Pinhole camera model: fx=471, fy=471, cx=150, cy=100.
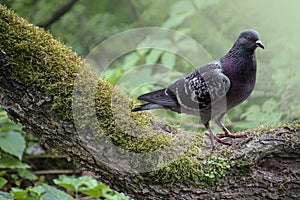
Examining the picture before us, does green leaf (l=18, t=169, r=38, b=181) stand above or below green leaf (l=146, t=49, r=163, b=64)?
below

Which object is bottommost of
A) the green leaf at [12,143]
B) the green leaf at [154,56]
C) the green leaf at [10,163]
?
the green leaf at [10,163]

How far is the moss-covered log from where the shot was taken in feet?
8.80

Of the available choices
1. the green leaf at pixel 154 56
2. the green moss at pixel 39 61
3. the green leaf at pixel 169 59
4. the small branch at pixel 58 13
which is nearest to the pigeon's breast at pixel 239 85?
the green moss at pixel 39 61

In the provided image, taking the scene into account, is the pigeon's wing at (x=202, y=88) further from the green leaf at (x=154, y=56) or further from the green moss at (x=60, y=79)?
the green leaf at (x=154, y=56)

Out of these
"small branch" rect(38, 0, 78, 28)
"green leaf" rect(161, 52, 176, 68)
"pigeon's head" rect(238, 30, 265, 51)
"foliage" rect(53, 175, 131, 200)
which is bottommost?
"foliage" rect(53, 175, 131, 200)

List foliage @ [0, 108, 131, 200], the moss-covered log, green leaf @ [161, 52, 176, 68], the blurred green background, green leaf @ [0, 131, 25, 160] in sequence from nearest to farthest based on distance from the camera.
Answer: the moss-covered log < foliage @ [0, 108, 131, 200] < green leaf @ [0, 131, 25, 160] < the blurred green background < green leaf @ [161, 52, 176, 68]

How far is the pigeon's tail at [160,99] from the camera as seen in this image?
310 centimetres

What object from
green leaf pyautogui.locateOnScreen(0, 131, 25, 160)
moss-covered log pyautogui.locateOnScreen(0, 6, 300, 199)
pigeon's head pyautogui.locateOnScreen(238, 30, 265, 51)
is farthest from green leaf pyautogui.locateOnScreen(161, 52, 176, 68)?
moss-covered log pyautogui.locateOnScreen(0, 6, 300, 199)

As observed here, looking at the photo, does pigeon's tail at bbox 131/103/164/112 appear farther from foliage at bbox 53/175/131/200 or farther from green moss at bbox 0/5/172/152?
foliage at bbox 53/175/131/200

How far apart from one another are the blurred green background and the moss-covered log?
62 cm

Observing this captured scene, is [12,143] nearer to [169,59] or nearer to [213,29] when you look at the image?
[169,59]

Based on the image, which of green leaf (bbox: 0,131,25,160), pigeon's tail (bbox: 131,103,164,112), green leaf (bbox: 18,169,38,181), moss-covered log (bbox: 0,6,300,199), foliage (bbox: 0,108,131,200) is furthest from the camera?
green leaf (bbox: 18,169,38,181)

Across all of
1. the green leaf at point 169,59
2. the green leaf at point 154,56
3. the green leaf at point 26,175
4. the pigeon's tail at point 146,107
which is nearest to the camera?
the pigeon's tail at point 146,107

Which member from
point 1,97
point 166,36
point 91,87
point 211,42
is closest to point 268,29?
point 211,42
